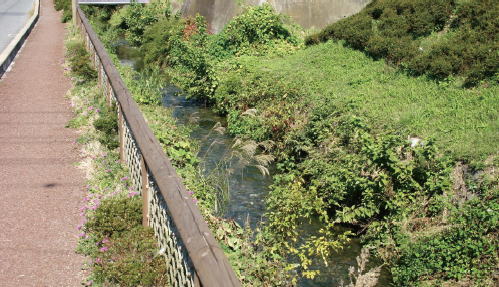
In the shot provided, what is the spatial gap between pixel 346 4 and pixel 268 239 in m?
16.5

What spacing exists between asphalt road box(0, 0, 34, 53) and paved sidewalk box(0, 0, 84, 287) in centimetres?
1052

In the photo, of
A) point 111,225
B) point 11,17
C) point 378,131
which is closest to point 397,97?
point 378,131

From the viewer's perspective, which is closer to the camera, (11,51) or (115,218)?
(115,218)

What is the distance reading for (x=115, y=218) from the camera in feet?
22.5

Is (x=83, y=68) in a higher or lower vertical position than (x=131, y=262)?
lower

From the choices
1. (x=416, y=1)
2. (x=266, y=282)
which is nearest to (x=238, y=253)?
(x=266, y=282)

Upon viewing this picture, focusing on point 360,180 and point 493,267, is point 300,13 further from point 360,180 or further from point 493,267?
point 493,267

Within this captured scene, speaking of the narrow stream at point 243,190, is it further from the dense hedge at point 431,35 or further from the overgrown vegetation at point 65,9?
the overgrown vegetation at point 65,9

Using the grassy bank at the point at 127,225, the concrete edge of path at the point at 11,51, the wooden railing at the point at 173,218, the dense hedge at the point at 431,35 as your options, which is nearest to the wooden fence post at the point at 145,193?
the wooden railing at the point at 173,218

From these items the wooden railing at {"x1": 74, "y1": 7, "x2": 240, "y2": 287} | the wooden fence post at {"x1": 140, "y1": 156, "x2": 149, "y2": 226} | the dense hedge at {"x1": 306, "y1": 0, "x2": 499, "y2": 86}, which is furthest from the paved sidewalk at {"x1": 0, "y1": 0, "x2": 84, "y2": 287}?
the dense hedge at {"x1": 306, "y1": 0, "x2": 499, "y2": 86}

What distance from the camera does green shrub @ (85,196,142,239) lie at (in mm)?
6723

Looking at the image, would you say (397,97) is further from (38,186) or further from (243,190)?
(38,186)

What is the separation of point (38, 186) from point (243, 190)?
4.28 m

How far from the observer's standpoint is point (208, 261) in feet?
12.7
